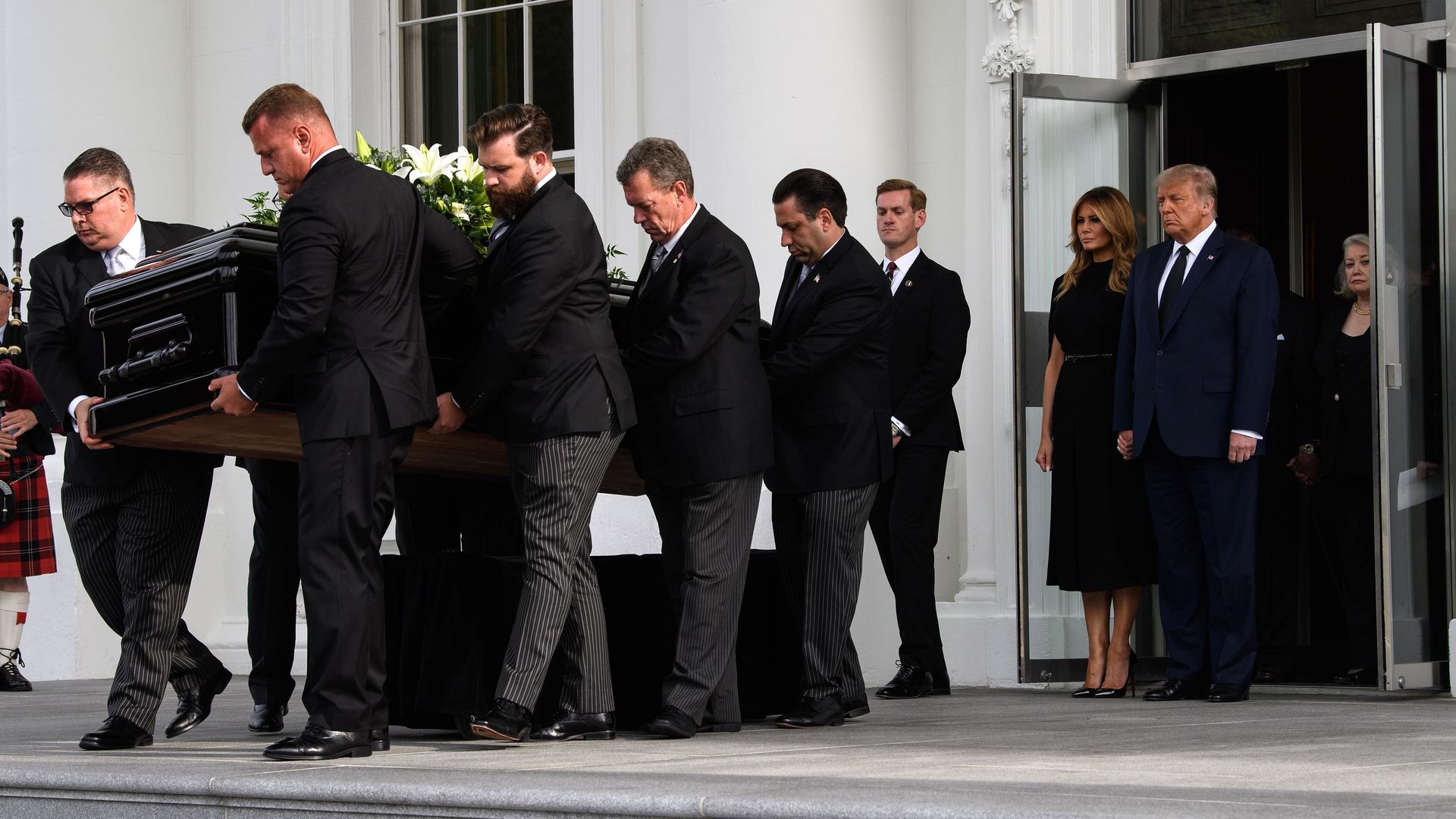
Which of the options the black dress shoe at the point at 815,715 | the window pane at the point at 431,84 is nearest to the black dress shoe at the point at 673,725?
the black dress shoe at the point at 815,715

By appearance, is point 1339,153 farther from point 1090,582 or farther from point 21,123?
point 21,123

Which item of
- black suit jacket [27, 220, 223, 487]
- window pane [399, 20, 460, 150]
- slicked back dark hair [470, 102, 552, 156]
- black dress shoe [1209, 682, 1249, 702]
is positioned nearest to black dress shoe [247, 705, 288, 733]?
black suit jacket [27, 220, 223, 487]

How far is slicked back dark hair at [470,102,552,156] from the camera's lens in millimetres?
5184

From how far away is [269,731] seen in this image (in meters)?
5.79

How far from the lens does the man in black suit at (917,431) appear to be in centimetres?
730

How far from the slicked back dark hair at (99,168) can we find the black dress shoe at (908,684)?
11.4ft

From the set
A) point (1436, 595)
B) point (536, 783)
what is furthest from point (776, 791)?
point (1436, 595)

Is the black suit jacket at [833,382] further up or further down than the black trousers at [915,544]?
further up

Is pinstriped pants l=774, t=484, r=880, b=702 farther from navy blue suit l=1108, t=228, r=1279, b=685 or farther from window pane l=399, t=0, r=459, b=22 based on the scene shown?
window pane l=399, t=0, r=459, b=22

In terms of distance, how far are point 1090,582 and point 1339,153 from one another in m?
4.70

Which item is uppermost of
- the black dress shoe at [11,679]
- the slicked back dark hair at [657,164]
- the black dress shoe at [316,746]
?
the slicked back dark hair at [657,164]

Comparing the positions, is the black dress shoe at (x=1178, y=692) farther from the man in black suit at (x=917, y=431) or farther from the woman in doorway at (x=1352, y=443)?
the woman in doorway at (x=1352, y=443)

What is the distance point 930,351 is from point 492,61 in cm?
403

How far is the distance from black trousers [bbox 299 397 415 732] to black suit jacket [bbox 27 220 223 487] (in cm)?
85
